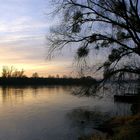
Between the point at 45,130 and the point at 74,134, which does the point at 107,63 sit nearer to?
the point at 74,134

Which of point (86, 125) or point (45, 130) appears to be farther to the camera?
point (86, 125)

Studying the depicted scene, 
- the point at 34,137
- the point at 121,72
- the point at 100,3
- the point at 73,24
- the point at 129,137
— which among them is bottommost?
the point at 34,137

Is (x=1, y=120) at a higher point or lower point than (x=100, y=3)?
lower

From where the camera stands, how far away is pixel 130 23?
18609 mm

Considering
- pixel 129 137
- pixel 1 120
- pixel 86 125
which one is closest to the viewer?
pixel 129 137

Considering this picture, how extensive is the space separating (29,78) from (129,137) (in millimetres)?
154619

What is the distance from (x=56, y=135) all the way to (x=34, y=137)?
170 cm

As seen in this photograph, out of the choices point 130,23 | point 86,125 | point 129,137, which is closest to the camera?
point 129,137

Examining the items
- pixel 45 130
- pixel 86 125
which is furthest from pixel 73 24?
pixel 86 125

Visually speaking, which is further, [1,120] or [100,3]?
[1,120]

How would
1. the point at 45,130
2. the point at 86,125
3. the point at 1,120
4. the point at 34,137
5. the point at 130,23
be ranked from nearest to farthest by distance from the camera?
the point at 130,23 < the point at 34,137 < the point at 45,130 < the point at 86,125 < the point at 1,120

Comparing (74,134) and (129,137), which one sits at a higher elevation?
Result: (129,137)

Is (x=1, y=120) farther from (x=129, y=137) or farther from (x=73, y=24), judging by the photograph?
(x=129, y=137)

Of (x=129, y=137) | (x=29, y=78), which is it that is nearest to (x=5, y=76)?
(x=29, y=78)
